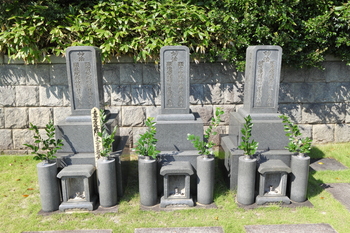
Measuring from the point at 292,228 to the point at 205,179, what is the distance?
1311mm

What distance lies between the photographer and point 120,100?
6.49 m

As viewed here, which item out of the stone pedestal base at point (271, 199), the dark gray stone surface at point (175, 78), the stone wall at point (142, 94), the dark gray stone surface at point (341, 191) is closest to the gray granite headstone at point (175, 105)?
the dark gray stone surface at point (175, 78)

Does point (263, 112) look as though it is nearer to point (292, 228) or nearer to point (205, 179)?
point (205, 179)

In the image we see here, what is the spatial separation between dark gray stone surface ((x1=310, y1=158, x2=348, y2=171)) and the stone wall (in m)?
0.95

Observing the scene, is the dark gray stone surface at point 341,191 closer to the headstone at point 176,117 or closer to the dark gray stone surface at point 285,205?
the dark gray stone surface at point 285,205

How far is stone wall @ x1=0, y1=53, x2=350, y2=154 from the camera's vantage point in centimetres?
631

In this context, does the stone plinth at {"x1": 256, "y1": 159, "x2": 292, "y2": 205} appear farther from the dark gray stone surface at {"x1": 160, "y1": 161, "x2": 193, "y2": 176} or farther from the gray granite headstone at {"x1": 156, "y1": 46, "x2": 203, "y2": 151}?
the gray granite headstone at {"x1": 156, "y1": 46, "x2": 203, "y2": 151}

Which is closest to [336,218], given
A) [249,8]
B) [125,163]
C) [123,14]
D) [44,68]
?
[125,163]

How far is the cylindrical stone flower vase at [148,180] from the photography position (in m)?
4.04

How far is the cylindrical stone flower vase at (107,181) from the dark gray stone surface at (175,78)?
1340 millimetres

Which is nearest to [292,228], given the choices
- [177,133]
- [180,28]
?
[177,133]

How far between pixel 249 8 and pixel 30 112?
5.52 metres

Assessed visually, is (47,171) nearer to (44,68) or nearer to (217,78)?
(44,68)

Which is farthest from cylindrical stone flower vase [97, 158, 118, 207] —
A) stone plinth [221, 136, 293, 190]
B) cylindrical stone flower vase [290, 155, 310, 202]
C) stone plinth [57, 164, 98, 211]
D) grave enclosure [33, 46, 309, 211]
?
cylindrical stone flower vase [290, 155, 310, 202]
